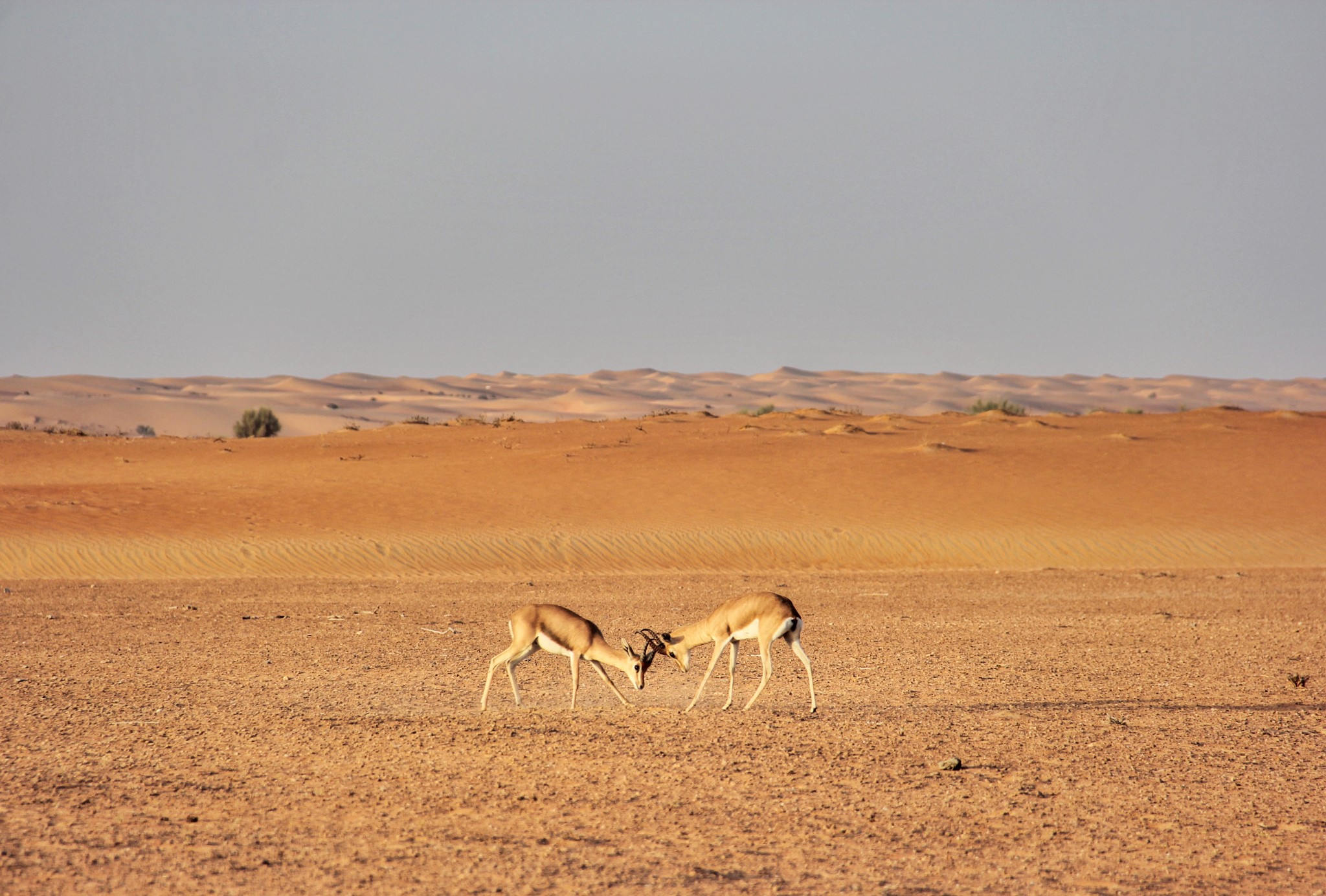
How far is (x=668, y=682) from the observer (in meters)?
12.4

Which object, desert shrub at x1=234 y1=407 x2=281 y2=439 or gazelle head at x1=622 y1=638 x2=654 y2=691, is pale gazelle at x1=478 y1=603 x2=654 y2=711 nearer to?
gazelle head at x1=622 y1=638 x2=654 y2=691

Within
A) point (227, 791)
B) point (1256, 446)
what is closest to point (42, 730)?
point (227, 791)

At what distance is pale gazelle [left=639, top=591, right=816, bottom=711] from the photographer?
9.79 metres

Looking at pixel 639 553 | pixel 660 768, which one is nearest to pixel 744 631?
pixel 660 768

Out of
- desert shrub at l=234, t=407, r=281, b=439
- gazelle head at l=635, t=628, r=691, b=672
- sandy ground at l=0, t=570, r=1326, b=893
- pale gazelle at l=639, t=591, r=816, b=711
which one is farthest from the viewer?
desert shrub at l=234, t=407, r=281, b=439

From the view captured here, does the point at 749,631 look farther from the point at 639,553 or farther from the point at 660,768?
the point at 639,553

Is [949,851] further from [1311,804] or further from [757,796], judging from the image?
[1311,804]

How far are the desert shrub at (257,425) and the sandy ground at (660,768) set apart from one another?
4487 cm

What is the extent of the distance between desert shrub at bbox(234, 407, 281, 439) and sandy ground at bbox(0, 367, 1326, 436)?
12793mm

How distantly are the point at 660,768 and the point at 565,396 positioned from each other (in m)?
111

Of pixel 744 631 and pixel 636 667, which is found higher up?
pixel 744 631

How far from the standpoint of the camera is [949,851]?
6652 mm

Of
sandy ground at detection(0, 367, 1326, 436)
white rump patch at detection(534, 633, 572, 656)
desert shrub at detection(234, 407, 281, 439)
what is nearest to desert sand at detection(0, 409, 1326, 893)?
white rump patch at detection(534, 633, 572, 656)

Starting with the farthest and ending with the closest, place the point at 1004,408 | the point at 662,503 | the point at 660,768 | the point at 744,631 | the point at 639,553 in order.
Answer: the point at 1004,408 < the point at 662,503 < the point at 639,553 < the point at 744,631 < the point at 660,768
